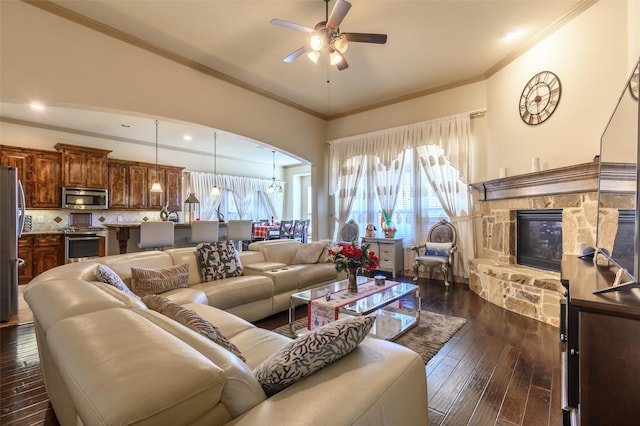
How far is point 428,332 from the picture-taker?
2852 mm

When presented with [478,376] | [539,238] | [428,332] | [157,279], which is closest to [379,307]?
[428,332]

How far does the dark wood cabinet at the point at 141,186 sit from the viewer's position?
643 centimetres

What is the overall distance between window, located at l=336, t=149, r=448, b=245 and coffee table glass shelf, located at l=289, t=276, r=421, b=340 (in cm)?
222

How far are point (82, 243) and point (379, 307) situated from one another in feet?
20.1

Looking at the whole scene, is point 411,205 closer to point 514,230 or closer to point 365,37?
point 514,230

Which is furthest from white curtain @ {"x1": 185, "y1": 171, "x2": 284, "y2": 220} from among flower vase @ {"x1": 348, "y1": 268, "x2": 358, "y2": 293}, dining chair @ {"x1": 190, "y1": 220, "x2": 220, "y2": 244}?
flower vase @ {"x1": 348, "y1": 268, "x2": 358, "y2": 293}

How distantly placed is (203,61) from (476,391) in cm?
488

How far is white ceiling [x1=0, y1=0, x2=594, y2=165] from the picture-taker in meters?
3.02

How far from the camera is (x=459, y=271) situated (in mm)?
4816

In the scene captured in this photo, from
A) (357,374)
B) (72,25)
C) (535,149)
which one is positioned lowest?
(357,374)

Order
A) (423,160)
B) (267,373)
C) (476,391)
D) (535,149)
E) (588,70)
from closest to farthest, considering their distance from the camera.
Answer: (267,373)
(476,391)
(588,70)
(535,149)
(423,160)

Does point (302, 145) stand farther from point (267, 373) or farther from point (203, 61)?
point (267, 373)

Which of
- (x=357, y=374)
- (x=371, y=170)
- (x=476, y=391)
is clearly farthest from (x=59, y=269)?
(x=371, y=170)

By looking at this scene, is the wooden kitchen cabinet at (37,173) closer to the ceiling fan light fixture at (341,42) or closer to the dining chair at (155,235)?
the dining chair at (155,235)
